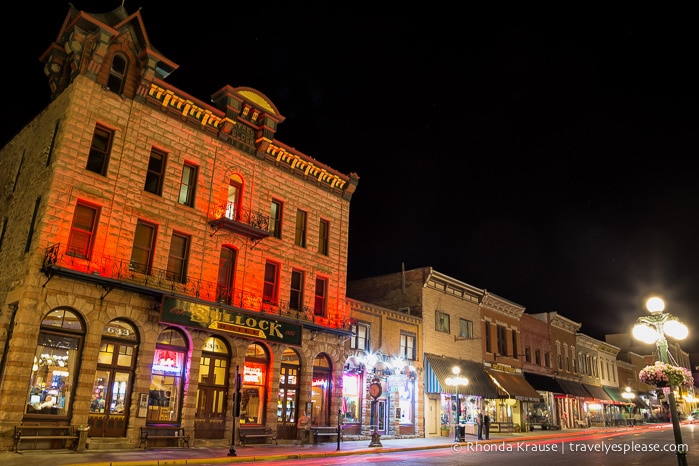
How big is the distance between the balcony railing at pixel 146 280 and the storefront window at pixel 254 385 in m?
1.99

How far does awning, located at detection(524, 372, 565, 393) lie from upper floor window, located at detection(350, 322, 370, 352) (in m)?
21.6

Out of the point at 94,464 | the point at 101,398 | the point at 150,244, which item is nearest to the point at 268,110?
the point at 150,244

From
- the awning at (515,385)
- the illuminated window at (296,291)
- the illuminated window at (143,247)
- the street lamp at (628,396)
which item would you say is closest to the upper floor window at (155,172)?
the illuminated window at (143,247)

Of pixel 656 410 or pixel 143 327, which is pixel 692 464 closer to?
pixel 143 327

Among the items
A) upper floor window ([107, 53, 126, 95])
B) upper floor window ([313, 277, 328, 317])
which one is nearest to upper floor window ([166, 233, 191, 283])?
upper floor window ([107, 53, 126, 95])

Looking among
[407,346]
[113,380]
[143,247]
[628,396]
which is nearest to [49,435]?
[113,380]

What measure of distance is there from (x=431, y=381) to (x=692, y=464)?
656 inches

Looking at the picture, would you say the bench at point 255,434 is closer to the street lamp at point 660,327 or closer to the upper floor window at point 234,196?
the upper floor window at point 234,196

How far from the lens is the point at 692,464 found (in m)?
17.2

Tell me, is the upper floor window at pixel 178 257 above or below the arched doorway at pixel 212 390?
above

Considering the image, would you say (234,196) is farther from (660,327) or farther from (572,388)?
(572,388)

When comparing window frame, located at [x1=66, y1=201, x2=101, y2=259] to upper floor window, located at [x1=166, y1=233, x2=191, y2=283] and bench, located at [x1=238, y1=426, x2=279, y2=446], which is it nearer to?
upper floor window, located at [x1=166, y1=233, x2=191, y2=283]

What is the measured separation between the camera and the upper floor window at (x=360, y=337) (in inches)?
1137

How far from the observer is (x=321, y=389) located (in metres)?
26.8
